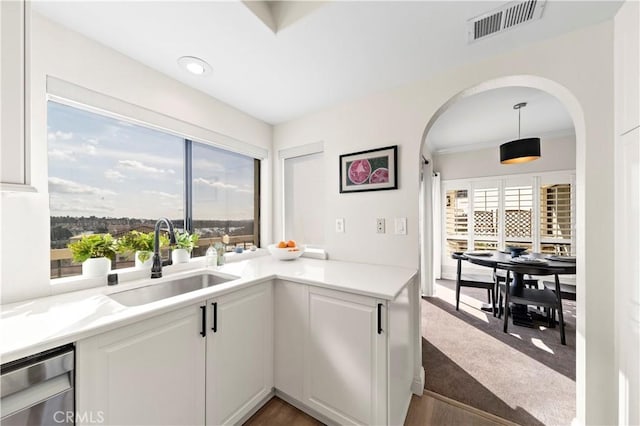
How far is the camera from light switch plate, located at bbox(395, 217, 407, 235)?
1.80 m

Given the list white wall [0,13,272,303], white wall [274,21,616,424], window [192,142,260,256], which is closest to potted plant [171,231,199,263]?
window [192,142,260,256]

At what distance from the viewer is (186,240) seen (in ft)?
5.99

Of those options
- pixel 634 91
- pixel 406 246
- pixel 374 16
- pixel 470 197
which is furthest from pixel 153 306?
pixel 470 197

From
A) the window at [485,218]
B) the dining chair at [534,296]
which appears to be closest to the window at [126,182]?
the dining chair at [534,296]

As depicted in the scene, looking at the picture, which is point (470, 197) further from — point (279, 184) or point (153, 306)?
point (153, 306)

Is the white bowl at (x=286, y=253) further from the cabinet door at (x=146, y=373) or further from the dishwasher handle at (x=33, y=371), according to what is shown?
the dishwasher handle at (x=33, y=371)

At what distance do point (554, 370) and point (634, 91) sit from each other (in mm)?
2122

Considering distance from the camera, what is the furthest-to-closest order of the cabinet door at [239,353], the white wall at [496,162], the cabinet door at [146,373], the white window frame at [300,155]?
the white wall at [496,162]
the white window frame at [300,155]
the cabinet door at [239,353]
the cabinet door at [146,373]

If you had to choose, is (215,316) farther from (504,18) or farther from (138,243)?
(504,18)

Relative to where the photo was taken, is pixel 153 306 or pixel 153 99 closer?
pixel 153 306

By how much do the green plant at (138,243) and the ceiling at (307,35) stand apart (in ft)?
3.80

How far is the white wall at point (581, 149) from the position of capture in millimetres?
1249

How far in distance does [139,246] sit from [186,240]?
0.99 feet

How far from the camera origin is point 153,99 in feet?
5.41
